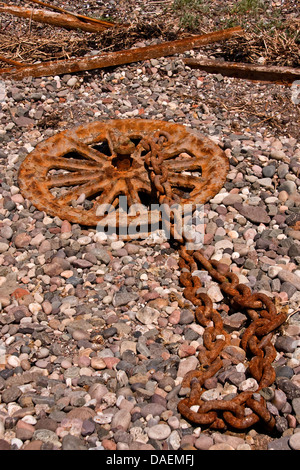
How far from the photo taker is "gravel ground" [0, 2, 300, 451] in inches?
91.7

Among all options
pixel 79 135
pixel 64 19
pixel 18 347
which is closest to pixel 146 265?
pixel 18 347

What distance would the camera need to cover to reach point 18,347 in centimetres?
270

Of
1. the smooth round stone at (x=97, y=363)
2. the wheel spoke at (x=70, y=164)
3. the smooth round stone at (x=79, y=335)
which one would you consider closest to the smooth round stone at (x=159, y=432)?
the smooth round stone at (x=97, y=363)

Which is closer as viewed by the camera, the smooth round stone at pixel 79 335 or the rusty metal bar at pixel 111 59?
the smooth round stone at pixel 79 335

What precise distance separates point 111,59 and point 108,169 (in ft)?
6.01

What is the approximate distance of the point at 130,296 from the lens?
3031 mm

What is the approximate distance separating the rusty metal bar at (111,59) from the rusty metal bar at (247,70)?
0.85 feet

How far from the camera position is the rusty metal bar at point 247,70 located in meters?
5.15

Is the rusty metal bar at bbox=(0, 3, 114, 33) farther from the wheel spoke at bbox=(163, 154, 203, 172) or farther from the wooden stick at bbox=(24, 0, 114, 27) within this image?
the wheel spoke at bbox=(163, 154, 203, 172)

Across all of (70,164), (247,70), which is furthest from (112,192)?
(247,70)

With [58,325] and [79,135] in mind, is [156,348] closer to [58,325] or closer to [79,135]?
[58,325]

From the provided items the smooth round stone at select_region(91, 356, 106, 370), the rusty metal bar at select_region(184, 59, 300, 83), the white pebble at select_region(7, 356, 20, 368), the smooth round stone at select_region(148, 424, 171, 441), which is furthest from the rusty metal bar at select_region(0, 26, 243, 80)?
the smooth round stone at select_region(148, 424, 171, 441)

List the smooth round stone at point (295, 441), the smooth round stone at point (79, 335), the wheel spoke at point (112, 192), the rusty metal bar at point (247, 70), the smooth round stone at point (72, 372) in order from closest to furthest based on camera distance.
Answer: the smooth round stone at point (295, 441) < the smooth round stone at point (72, 372) < the smooth round stone at point (79, 335) < the wheel spoke at point (112, 192) < the rusty metal bar at point (247, 70)

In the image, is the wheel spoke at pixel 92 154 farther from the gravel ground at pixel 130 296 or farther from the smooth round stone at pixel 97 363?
the smooth round stone at pixel 97 363
